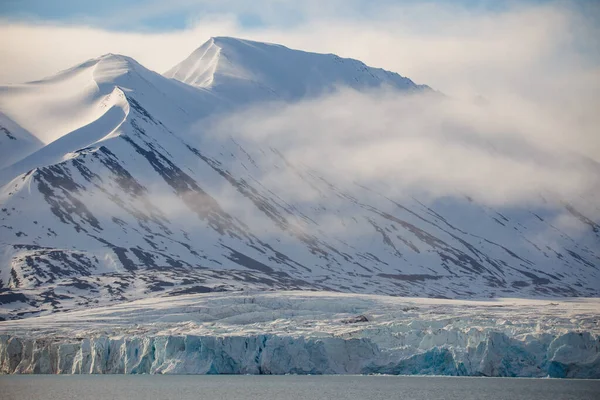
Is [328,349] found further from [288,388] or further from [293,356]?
[288,388]

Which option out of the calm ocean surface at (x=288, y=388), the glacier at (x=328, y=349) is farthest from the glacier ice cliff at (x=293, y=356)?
the calm ocean surface at (x=288, y=388)

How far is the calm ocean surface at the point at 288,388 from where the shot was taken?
3679 inches

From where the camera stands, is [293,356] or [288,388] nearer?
[288,388]

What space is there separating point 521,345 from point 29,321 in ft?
292

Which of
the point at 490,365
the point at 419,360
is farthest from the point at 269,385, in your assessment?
the point at 490,365

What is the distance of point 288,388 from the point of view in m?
103

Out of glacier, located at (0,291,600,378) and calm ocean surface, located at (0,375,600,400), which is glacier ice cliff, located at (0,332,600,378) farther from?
calm ocean surface, located at (0,375,600,400)

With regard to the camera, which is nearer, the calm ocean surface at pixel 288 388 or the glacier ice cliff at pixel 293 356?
the calm ocean surface at pixel 288 388

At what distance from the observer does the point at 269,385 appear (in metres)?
105

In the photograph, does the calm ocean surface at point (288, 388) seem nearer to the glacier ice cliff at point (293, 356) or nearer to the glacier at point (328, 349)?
the glacier ice cliff at point (293, 356)

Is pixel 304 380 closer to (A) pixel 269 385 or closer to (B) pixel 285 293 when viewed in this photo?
(A) pixel 269 385

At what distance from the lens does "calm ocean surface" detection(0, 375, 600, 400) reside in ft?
307

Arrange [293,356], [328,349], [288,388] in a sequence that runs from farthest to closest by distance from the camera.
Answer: [293,356], [328,349], [288,388]

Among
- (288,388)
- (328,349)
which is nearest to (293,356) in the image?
(328,349)
